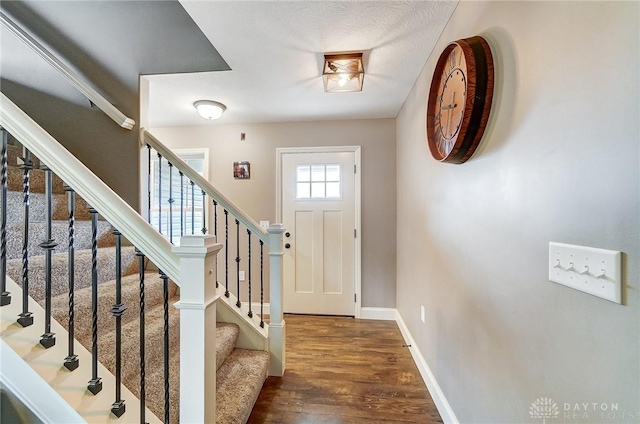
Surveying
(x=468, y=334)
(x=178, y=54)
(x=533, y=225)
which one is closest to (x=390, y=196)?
(x=468, y=334)

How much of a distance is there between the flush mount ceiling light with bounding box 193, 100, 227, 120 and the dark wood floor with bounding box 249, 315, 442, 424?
2.30 metres

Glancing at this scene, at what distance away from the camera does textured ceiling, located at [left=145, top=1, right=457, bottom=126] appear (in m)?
1.46

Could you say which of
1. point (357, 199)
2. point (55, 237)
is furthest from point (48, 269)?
point (357, 199)

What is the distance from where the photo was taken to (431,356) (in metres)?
1.82

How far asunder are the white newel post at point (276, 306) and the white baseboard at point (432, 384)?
1017 millimetres

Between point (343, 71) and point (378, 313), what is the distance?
97.2 inches

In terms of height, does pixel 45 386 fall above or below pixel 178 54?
below

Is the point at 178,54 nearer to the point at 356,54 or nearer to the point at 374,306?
the point at 356,54

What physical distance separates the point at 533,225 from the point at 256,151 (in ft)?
9.29

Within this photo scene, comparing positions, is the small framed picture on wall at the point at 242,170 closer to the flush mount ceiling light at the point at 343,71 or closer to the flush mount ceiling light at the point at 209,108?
the flush mount ceiling light at the point at 209,108

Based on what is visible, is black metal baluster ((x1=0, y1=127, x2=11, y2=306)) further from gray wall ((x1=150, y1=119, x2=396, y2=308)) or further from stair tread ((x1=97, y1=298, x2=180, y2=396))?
gray wall ((x1=150, y1=119, x2=396, y2=308))

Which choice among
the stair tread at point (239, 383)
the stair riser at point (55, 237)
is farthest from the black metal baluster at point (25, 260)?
the stair tread at point (239, 383)

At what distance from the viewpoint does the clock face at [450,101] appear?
1.20 meters

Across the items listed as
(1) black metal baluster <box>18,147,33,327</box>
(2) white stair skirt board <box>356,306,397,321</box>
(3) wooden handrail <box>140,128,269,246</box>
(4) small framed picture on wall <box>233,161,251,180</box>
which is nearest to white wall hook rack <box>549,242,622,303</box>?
(3) wooden handrail <box>140,128,269,246</box>
